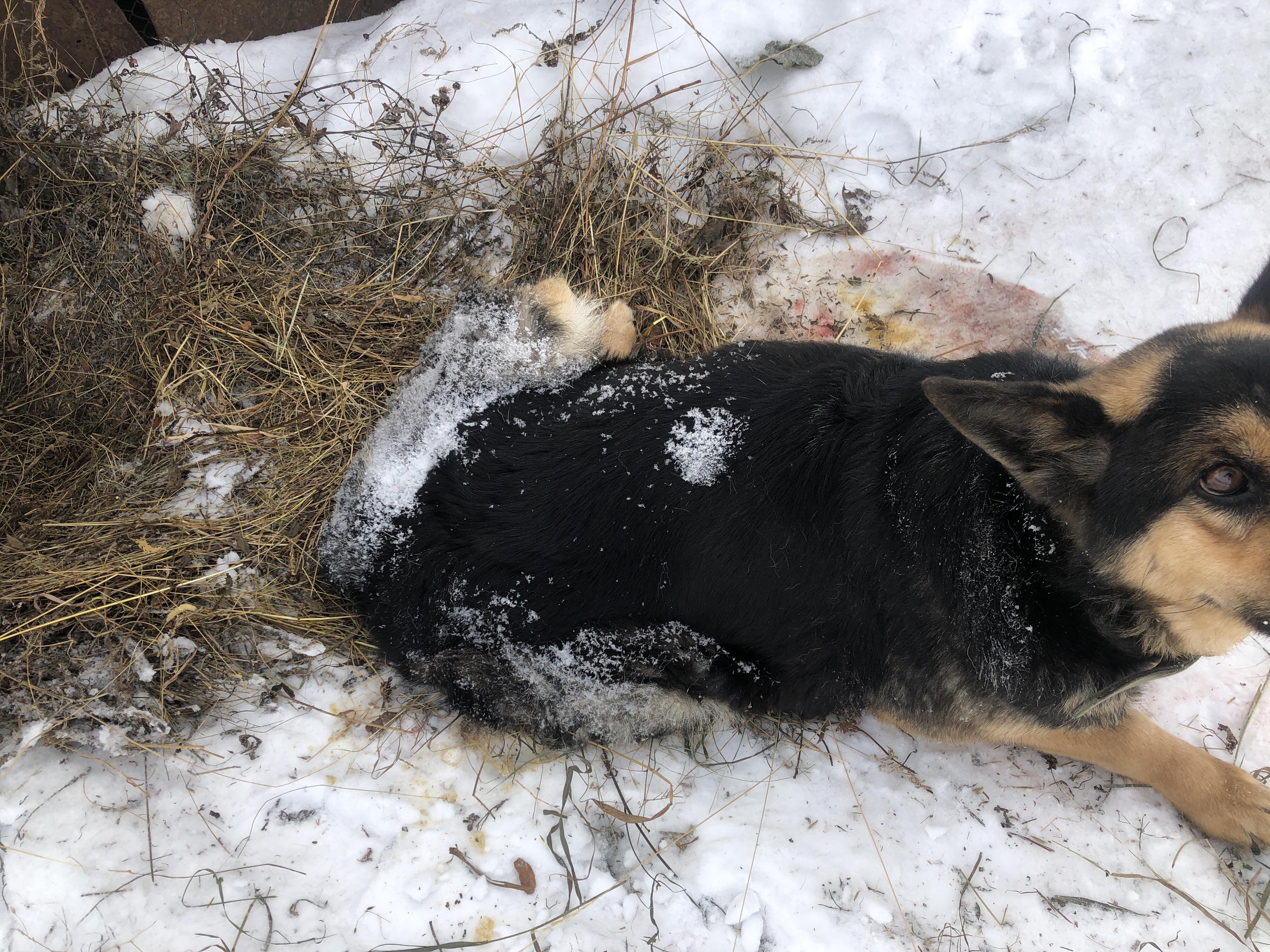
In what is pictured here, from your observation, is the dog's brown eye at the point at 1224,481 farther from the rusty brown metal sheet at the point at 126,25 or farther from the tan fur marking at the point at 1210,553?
the rusty brown metal sheet at the point at 126,25

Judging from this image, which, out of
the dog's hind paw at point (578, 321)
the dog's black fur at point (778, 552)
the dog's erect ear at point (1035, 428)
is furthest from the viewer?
the dog's hind paw at point (578, 321)

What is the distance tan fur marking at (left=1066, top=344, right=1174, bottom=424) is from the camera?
2.21 meters

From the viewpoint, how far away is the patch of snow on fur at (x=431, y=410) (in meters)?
3.17

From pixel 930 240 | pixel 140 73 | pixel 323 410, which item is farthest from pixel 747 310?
pixel 140 73

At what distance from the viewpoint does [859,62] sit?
4.66m

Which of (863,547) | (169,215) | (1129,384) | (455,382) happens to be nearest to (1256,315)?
(1129,384)

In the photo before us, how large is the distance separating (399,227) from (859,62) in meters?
3.18

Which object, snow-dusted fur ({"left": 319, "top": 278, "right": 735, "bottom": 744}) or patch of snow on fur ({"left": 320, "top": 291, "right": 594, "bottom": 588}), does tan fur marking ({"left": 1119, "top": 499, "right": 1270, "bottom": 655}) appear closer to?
snow-dusted fur ({"left": 319, "top": 278, "right": 735, "bottom": 744})

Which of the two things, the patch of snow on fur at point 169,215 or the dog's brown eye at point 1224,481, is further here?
the patch of snow on fur at point 169,215

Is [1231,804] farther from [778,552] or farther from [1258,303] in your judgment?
[778,552]

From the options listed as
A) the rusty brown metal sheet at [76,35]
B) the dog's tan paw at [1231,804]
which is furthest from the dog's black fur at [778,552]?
the rusty brown metal sheet at [76,35]

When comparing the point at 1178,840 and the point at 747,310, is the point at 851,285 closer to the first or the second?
the point at 747,310

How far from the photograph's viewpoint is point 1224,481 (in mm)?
2102

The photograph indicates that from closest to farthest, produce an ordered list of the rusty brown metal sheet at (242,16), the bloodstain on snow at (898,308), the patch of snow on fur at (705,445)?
1. the patch of snow on fur at (705,445)
2. the bloodstain on snow at (898,308)
3. the rusty brown metal sheet at (242,16)
